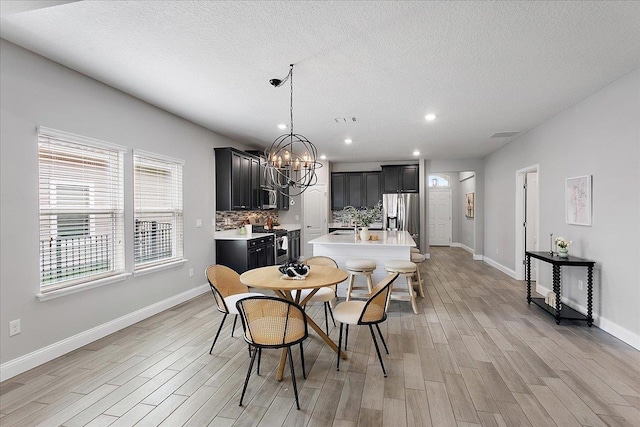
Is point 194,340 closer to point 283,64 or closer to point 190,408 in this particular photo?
point 190,408

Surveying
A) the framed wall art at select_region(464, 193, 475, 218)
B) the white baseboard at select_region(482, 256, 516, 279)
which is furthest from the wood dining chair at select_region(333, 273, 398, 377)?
the framed wall art at select_region(464, 193, 475, 218)

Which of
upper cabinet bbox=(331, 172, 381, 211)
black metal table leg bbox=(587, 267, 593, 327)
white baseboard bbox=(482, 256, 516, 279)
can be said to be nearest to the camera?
black metal table leg bbox=(587, 267, 593, 327)

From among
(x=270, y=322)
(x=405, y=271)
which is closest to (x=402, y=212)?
(x=405, y=271)

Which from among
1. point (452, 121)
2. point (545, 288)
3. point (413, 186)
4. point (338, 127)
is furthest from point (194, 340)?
point (413, 186)

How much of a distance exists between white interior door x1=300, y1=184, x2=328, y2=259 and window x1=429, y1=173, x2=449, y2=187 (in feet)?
15.6

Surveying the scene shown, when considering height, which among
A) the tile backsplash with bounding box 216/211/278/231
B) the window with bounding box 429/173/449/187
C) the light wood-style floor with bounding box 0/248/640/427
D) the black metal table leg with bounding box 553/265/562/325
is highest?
the window with bounding box 429/173/449/187

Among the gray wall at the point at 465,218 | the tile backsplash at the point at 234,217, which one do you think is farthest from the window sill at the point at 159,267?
the gray wall at the point at 465,218

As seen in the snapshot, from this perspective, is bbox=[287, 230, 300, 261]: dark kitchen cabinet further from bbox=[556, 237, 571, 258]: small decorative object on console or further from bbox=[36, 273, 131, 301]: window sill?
bbox=[556, 237, 571, 258]: small decorative object on console

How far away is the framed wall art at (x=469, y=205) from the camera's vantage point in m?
9.59

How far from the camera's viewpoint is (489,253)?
7.88 metres

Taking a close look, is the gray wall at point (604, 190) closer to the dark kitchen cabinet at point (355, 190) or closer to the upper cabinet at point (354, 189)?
the upper cabinet at point (354, 189)

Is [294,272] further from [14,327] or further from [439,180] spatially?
[439,180]

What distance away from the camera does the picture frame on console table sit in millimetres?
3816

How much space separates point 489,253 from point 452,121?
4367 millimetres
